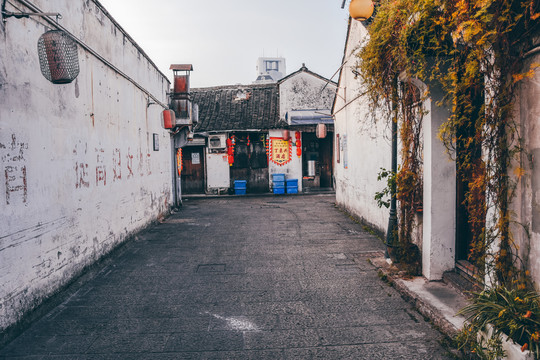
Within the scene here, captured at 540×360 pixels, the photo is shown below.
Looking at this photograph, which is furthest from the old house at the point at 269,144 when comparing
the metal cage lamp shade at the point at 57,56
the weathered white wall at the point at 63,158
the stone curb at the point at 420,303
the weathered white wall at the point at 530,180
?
the weathered white wall at the point at 530,180

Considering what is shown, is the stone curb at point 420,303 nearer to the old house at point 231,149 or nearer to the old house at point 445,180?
the old house at point 445,180

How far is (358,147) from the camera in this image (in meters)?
10.8

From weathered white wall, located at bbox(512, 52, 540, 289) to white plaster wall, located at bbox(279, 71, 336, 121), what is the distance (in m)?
16.5

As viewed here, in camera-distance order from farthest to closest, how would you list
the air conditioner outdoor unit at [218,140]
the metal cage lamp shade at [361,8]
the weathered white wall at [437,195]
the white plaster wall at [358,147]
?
the air conditioner outdoor unit at [218,140] → the white plaster wall at [358,147] → the metal cage lamp shade at [361,8] → the weathered white wall at [437,195]

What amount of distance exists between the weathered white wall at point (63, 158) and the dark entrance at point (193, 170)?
10.3 metres

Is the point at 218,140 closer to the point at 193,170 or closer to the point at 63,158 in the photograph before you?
the point at 193,170

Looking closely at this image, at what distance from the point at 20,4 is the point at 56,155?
6.37 feet

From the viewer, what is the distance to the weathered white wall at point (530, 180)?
3.33 m

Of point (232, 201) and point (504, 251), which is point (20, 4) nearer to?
point (504, 251)

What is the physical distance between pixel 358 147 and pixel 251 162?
9.77 m

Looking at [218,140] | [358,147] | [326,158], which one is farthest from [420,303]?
[218,140]

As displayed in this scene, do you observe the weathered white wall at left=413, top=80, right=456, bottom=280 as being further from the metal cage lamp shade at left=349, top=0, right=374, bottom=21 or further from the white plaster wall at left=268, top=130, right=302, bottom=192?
the white plaster wall at left=268, top=130, right=302, bottom=192

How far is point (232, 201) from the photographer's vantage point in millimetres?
17234

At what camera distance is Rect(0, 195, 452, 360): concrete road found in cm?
390
